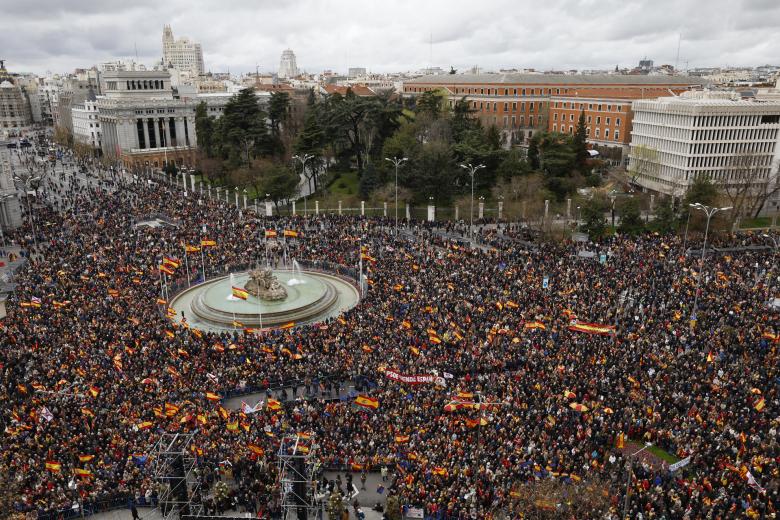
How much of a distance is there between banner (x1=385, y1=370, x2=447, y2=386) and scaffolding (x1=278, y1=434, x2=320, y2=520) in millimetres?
6502

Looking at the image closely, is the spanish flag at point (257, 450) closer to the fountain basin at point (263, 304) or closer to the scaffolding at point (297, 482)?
the scaffolding at point (297, 482)

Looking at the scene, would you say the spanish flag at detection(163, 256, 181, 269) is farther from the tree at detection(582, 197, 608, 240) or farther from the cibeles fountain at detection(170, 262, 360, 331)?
the tree at detection(582, 197, 608, 240)

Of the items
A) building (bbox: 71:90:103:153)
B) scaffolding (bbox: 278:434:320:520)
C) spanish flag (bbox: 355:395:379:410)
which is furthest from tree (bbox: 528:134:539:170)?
building (bbox: 71:90:103:153)

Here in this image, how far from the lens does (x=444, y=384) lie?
25.2 m

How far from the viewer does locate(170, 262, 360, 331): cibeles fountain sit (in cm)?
3450

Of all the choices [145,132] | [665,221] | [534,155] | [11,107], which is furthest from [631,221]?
[11,107]

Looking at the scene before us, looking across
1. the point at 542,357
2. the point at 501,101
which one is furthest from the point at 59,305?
the point at 501,101

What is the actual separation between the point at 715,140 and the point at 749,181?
13.3 meters

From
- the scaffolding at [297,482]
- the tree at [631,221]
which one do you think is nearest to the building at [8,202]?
the scaffolding at [297,482]

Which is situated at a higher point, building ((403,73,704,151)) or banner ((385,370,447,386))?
building ((403,73,704,151))

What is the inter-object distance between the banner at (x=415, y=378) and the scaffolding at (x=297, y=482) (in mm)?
6502

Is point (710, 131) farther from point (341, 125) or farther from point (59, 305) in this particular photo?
point (59, 305)

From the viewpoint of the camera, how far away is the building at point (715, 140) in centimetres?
6294

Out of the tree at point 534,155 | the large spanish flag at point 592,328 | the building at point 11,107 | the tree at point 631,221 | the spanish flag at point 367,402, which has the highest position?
the building at point 11,107
